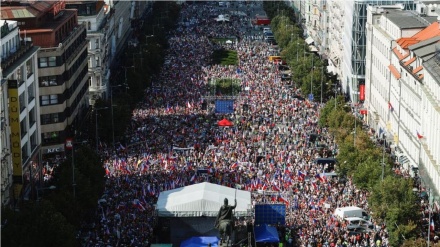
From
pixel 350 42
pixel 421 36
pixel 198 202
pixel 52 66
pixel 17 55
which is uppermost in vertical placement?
pixel 17 55

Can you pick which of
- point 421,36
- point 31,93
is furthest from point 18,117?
point 421,36

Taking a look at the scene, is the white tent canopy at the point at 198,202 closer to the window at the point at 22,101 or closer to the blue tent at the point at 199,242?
the blue tent at the point at 199,242

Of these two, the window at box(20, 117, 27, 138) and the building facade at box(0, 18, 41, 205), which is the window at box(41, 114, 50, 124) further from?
the window at box(20, 117, 27, 138)

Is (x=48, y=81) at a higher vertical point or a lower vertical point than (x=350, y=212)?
higher

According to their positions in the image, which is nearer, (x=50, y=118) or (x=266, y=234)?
(x=266, y=234)

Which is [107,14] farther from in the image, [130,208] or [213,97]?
[130,208]

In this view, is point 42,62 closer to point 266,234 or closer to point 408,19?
point 266,234

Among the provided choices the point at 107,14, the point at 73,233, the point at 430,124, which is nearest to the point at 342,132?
the point at 430,124
